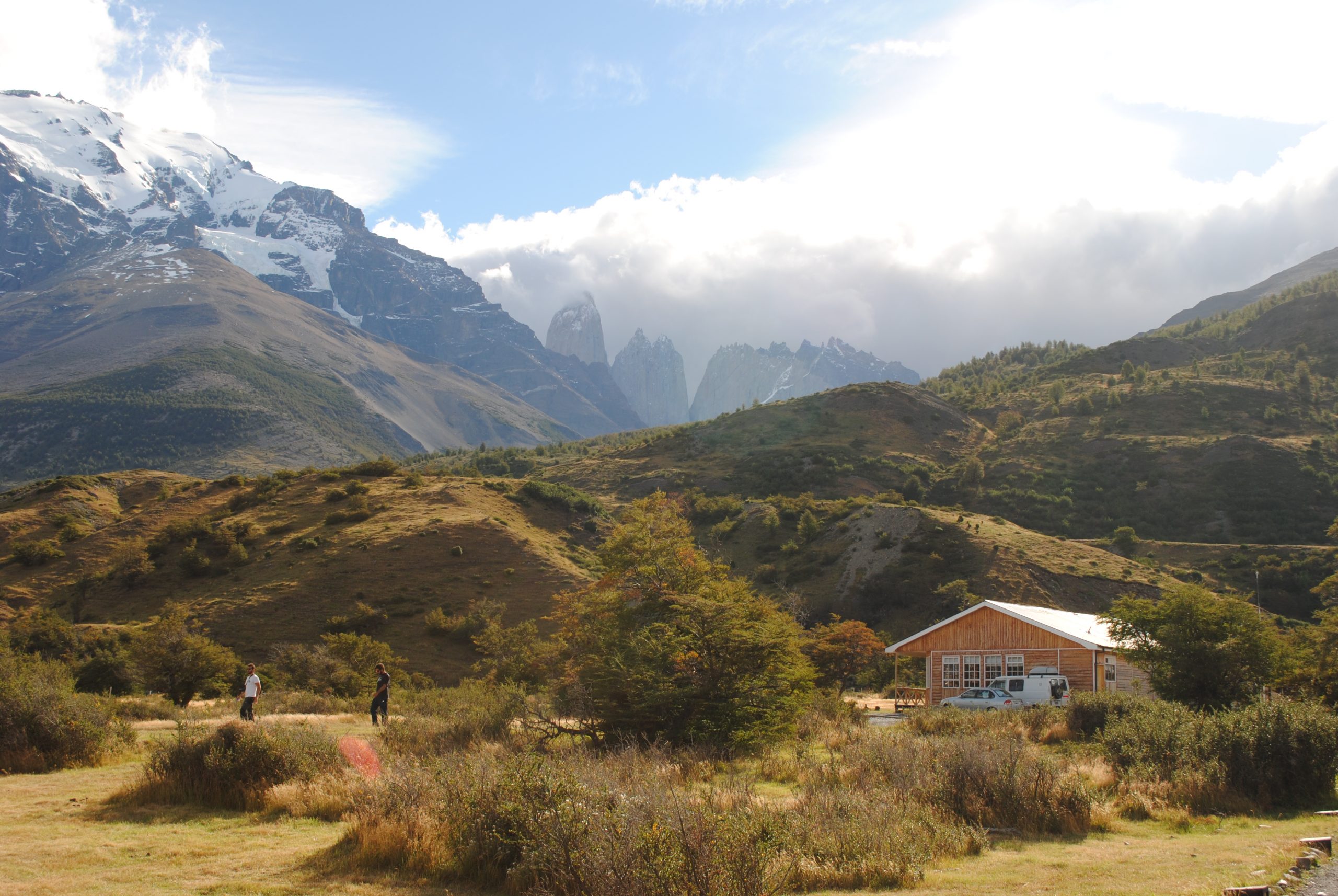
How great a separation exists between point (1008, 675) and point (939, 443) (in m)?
61.6

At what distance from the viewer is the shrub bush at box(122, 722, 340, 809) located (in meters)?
10.8

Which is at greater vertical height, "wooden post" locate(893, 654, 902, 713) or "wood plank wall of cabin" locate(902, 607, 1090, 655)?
"wood plank wall of cabin" locate(902, 607, 1090, 655)

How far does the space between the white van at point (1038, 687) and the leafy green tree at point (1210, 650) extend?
23.9 feet

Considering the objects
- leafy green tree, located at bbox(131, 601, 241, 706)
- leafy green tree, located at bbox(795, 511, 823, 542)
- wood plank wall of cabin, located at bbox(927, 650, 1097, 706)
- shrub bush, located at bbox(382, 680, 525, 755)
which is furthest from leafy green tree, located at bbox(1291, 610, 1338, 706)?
leafy green tree, located at bbox(795, 511, 823, 542)

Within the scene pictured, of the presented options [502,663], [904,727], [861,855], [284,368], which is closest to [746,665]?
[904,727]

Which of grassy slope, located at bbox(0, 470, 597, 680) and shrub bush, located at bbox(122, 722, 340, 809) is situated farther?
grassy slope, located at bbox(0, 470, 597, 680)

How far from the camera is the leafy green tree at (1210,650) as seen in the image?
1989cm

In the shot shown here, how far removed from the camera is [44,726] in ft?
41.9

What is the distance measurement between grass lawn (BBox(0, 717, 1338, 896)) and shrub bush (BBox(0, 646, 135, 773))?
123cm

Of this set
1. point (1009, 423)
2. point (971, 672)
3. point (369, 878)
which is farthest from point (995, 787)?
point (1009, 423)

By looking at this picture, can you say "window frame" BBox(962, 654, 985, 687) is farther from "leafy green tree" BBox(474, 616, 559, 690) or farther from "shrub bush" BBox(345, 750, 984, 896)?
"shrub bush" BBox(345, 750, 984, 896)

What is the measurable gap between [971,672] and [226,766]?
28842 mm

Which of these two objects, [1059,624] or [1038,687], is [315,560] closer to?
[1038,687]

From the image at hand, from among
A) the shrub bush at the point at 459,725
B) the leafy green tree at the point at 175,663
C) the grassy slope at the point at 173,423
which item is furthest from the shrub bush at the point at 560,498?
the grassy slope at the point at 173,423
